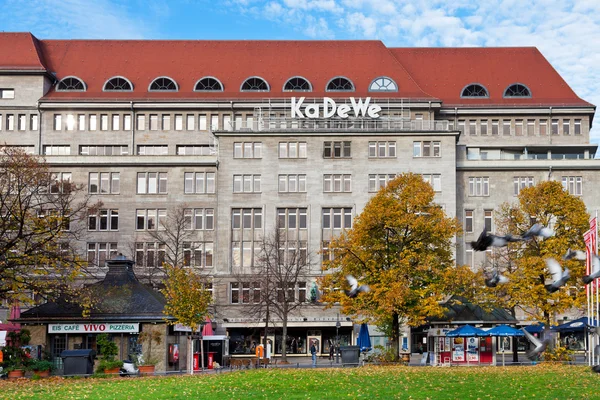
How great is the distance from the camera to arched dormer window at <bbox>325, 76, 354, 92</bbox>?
9900 centimetres

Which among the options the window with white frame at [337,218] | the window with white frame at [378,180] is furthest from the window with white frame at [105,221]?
the window with white frame at [378,180]

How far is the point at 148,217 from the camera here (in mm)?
93938

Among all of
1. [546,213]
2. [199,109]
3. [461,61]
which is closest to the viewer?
[546,213]

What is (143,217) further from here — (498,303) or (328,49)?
(498,303)

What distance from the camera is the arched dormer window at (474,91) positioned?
335 feet

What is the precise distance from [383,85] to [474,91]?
10.5m

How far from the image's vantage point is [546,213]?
63.8 metres

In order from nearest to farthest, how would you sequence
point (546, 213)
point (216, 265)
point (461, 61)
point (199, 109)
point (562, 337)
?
point (546, 213)
point (562, 337)
point (216, 265)
point (199, 109)
point (461, 61)

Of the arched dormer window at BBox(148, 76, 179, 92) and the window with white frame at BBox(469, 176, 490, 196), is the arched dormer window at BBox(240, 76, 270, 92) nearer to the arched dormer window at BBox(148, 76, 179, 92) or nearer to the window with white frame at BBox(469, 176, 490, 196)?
the arched dormer window at BBox(148, 76, 179, 92)

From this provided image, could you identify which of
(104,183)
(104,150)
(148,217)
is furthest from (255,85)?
(104,183)

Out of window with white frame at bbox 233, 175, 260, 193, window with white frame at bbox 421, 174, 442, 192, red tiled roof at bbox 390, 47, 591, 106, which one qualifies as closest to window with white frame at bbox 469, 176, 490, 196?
window with white frame at bbox 421, 174, 442, 192

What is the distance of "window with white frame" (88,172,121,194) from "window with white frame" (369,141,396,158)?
976 inches

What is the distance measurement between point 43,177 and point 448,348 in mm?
28902

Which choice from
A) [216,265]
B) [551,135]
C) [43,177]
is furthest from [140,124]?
[551,135]
